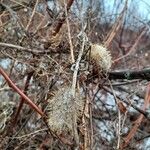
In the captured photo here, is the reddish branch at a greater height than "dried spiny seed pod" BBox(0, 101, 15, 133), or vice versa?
the reddish branch

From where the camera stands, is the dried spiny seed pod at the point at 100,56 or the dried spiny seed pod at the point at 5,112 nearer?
the dried spiny seed pod at the point at 100,56

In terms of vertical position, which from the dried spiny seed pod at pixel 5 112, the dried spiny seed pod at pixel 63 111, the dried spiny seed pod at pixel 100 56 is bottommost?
the dried spiny seed pod at pixel 5 112

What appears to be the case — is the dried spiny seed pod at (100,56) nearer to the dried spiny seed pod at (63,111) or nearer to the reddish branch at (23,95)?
the dried spiny seed pod at (63,111)

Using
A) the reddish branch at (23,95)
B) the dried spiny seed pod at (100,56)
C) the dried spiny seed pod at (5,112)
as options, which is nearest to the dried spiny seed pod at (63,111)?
the reddish branch at (23,95)

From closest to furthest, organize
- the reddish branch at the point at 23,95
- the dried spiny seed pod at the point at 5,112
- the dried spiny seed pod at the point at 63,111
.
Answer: the dried spiny seed pod at the point at 63,111 < the reddish branch at the point at 23,95 < the dried spiny seed pod at the point at 5,112

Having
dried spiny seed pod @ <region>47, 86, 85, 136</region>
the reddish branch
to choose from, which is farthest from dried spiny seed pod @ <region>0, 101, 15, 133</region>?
dried spiny seed pod @ <region>47, 86, 85, 136</region>

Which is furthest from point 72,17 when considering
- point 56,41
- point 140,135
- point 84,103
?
point 140,135

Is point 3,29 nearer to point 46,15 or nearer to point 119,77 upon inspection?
point 46,15

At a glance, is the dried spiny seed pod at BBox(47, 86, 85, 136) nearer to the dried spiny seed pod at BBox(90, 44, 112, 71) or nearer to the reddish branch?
the reddish branch
